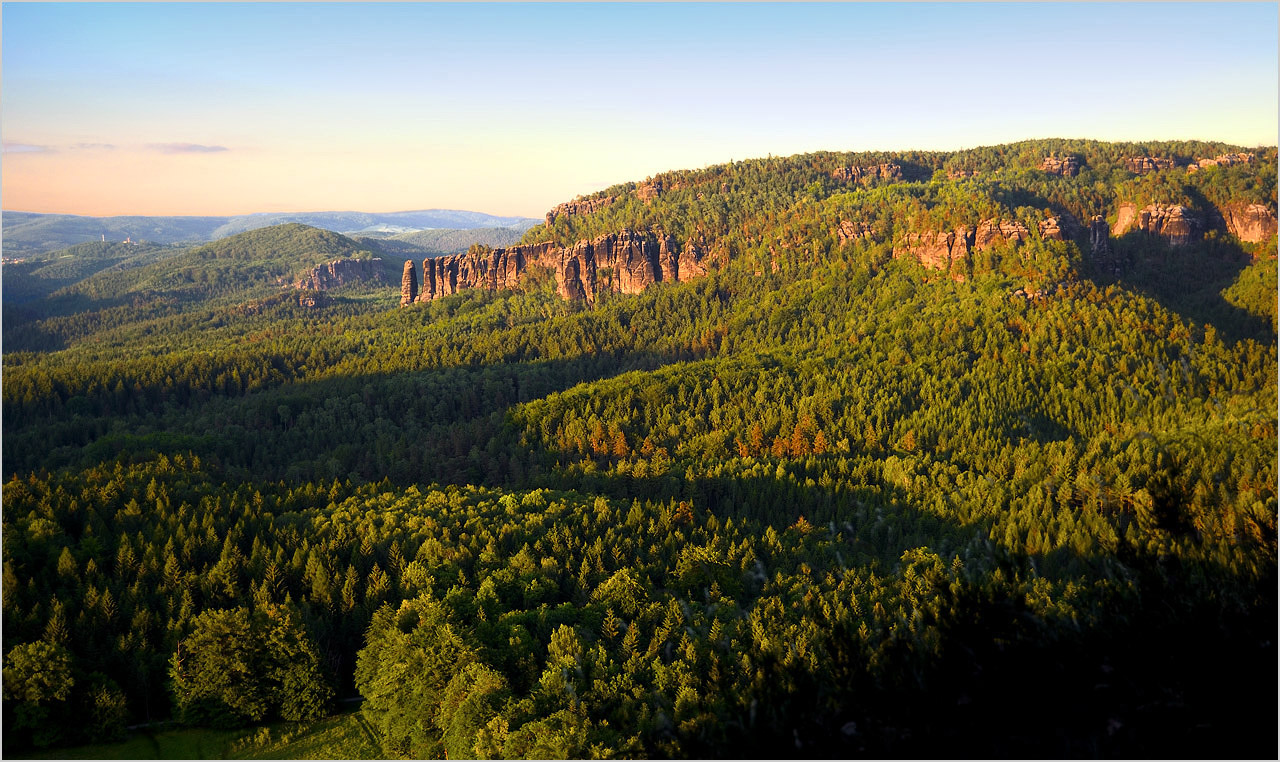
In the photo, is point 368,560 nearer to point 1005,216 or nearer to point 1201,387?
point 1201,387

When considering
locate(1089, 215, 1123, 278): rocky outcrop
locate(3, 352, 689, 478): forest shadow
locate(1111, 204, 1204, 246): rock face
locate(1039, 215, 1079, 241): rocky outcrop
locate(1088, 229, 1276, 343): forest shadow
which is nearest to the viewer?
locate(3, 352, 689, 478): forest shadow

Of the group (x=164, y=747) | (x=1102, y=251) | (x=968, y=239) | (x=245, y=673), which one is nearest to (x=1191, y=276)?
(x=1102, y=251)

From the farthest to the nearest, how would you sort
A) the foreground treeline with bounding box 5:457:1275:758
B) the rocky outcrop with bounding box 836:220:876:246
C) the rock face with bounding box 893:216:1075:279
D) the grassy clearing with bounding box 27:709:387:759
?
Result: 1. the rocky outcrop with bounding box 836:220:876:246
2. the rock face with bounding box 893:216:1075:279
3. the grassy clearing with bounding box 27:709:387:759
4. the foreground treeline with bounding box 5:457:1275:758

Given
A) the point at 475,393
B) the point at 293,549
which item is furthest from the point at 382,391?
the point at 293,549

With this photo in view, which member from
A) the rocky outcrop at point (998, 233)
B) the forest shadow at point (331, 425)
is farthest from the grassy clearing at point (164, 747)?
the rocky outcrop at point (998, 233)

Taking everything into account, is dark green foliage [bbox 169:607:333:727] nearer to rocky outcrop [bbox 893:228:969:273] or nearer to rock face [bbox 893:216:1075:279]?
rock face [bbox 893:216:1075:279]

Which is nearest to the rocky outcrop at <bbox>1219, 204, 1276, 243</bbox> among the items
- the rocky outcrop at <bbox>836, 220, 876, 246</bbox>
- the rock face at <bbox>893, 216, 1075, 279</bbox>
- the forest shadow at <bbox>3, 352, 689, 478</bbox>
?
the rock face at <bbox>893, 216, 1075, 279</bbox>

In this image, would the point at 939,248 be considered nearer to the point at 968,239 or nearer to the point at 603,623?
the point at 968,239

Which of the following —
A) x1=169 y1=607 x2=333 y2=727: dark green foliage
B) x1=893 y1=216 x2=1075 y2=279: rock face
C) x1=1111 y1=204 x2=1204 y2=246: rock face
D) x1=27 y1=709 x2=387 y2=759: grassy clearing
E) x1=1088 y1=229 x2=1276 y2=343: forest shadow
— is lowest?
x1=27 y1=709 x2=387 y2=759: grassy clearing
